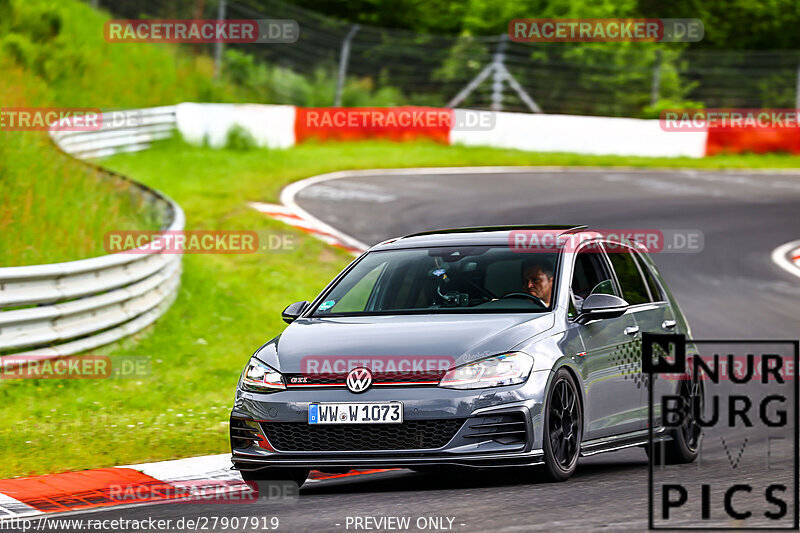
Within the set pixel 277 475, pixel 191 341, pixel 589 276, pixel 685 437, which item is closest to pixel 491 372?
pixel 277 475

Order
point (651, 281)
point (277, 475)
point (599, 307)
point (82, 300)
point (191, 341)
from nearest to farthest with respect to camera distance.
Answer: point (277, 475), point (599, 307), point (651, 281), point (82, 300), point (191, 341)

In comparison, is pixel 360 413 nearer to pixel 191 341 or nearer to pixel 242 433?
pixel 242 433

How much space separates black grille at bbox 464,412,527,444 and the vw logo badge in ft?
1.88

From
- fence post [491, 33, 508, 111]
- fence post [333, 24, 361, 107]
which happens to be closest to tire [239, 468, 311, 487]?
fence post [333, 24, 361, 107]

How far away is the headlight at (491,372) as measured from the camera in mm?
6996

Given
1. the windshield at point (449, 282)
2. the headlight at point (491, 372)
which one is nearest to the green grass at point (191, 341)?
the windshield at point (449, 282)

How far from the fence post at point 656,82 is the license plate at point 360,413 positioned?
27.1m

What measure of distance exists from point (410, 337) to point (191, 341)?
664 centimetres

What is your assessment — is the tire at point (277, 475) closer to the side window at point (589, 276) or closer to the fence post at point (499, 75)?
the side window at point (589, 276)

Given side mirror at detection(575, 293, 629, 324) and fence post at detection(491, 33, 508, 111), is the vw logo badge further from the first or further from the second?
fence post at detection(491, 33, 508, 111)

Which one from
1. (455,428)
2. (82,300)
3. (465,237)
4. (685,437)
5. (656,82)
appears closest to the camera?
(455,428)

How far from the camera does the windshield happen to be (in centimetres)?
799

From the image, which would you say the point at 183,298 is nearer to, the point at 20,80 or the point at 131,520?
the point at 131,520

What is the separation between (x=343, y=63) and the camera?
32375mm
